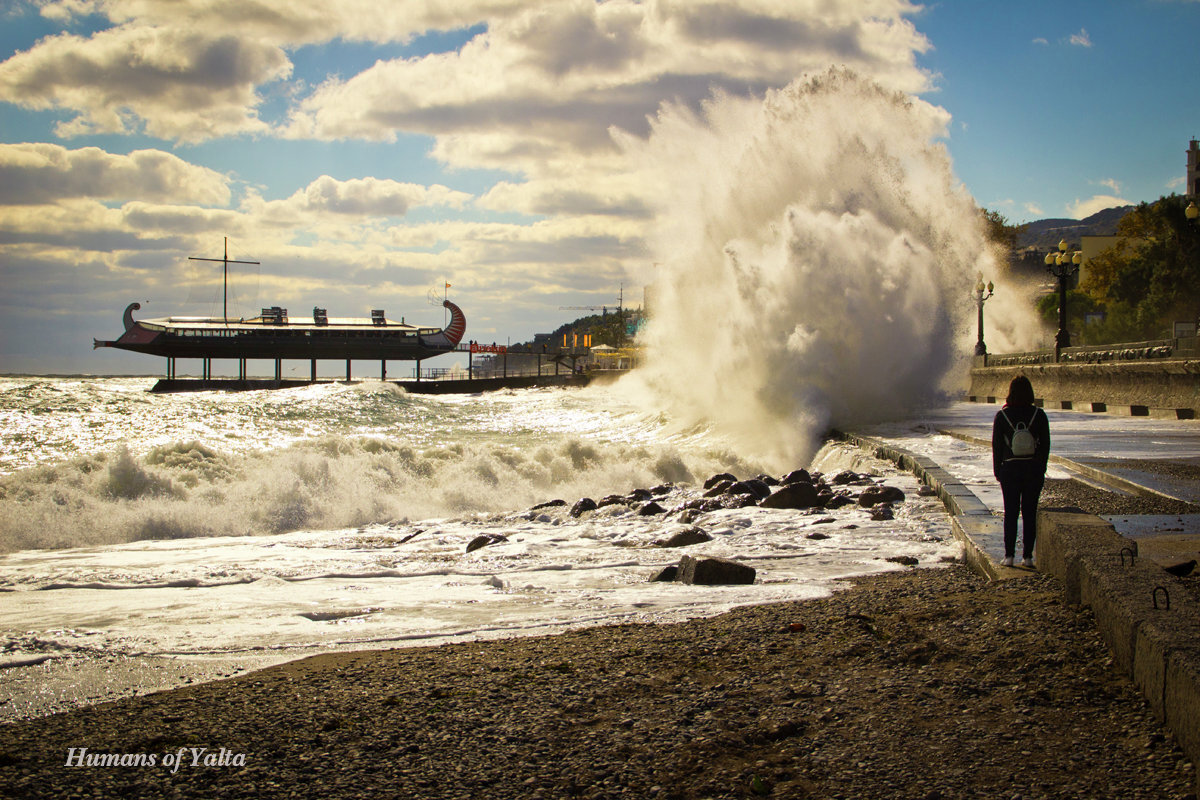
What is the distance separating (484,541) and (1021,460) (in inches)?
213

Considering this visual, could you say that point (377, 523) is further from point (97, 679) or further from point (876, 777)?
point (876, 777)

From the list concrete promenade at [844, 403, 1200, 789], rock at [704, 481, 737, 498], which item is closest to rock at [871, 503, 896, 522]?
concrete promenade at [844, 403, 1200, 789]

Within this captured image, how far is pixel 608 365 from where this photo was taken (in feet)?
320

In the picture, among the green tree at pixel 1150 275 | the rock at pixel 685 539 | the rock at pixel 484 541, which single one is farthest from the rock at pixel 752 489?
the green tree at pixel 1150 275

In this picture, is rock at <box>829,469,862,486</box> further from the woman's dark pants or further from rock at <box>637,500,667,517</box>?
the woman's dark pants

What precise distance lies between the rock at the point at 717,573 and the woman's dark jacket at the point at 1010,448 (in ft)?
5.99

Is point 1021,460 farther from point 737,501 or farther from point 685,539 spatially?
point 737,501

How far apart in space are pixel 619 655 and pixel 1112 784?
6.89 ft

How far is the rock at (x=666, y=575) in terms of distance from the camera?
6227 millimetres

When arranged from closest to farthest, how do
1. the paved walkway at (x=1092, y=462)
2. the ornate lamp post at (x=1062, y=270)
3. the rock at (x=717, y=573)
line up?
the paved walkway at (x=1092, y=462) → the rock at (x=717, y=573) → the ornate lamp post at (x=1062, y=270)

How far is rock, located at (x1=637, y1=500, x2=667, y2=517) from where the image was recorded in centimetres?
998

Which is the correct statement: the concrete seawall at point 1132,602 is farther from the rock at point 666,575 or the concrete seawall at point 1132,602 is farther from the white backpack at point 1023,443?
the rock at point 666,575

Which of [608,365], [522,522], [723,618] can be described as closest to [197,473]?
[522,522]

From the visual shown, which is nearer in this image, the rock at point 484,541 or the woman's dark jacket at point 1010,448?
the woman's dark jacket at point 1010,448
